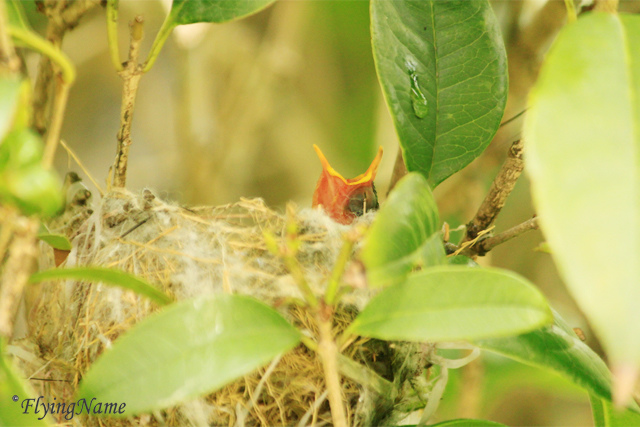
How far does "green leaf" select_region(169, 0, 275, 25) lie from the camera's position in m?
0.59

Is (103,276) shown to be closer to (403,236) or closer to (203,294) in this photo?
(203,294)

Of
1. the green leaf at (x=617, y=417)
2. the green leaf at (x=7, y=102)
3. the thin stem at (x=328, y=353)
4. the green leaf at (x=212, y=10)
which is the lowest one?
the green leaf at (x=617, y=417)

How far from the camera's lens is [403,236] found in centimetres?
38

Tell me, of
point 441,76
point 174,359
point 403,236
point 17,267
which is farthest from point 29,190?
point 441,76

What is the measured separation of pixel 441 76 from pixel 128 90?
1.23 feet

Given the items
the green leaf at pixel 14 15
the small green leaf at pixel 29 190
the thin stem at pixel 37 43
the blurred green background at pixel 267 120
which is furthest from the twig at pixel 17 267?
the blurred green background at pixel 267 120

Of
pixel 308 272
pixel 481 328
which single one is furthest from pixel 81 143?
pixel 481 328

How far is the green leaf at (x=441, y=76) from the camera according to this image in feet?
1.93

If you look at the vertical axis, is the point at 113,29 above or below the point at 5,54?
above

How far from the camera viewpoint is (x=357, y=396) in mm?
571

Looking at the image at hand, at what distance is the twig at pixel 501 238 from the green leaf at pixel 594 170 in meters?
0.26

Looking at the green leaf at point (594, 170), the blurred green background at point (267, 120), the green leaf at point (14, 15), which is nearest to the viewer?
the green leaf at point (594, 170)

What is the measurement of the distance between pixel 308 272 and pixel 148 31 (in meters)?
1.33

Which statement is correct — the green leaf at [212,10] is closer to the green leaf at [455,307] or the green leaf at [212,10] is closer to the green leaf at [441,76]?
the green leaf at [441,76]
